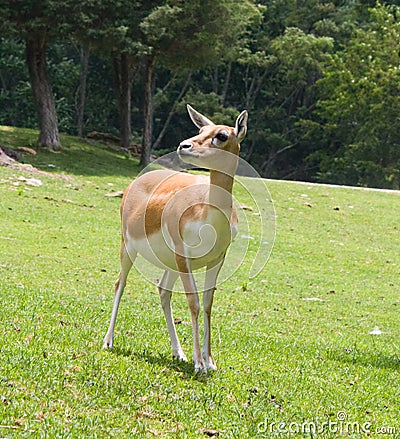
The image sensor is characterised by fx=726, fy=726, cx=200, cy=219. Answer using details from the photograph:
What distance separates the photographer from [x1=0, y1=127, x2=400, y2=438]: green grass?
14.4 ft

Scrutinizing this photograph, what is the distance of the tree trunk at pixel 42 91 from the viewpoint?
24.0 m

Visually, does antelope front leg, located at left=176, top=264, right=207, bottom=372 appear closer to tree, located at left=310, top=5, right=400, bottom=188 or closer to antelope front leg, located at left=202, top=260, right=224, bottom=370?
antelope front leg, located at left=202, top=260, right=224, bottom=370

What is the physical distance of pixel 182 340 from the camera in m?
6.93

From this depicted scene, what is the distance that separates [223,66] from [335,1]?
7.46 m

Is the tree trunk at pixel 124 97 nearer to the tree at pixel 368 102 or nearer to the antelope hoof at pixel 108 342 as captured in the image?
the tree at pixel 368 102

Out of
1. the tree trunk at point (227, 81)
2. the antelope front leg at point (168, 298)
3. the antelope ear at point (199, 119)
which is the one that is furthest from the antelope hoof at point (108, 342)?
the tree trunk at point (227, 81)

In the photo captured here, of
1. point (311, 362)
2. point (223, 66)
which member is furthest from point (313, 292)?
point (223, 66)

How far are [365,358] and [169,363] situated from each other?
255 centimetres

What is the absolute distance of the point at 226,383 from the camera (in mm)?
5281

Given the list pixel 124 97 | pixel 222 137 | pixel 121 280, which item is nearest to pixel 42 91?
pixel 124 97

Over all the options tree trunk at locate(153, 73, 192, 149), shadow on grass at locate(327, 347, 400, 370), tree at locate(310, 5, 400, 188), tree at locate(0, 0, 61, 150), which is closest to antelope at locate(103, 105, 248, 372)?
shadow on grass at locate(327, 347, 400, 370)

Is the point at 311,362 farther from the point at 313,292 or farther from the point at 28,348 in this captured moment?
the point at 313,292

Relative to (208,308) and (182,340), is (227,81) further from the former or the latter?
(208,308)

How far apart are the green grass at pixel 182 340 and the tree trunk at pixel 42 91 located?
7574mm
